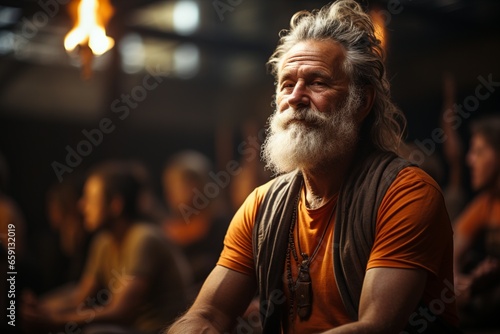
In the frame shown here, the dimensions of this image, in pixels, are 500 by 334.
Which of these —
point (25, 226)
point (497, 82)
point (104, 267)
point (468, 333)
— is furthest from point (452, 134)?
point (25, 226)

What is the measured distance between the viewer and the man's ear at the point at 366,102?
240 centimetres

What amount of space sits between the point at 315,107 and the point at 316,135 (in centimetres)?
9

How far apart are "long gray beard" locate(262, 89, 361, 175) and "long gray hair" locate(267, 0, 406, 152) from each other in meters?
0.08

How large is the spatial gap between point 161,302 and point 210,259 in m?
1.34

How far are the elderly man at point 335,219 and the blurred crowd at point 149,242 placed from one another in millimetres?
1209

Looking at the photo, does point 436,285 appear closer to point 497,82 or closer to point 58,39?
point 497,82

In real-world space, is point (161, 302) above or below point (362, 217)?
below

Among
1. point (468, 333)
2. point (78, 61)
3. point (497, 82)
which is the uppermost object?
point (78, 61)

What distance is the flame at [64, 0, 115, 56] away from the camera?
409 cm

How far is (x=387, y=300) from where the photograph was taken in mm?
1989

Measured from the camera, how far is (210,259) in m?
5.57

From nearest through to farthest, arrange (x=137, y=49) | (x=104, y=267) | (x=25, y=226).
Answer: (x=104, y=267)
(x=25, y=226)
(x=137, y=49)

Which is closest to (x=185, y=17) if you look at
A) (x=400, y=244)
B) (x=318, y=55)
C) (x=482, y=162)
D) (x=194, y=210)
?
(x=194, y=210)

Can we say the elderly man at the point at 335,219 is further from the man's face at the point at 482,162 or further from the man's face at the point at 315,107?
the man's face at the point at 482,162
